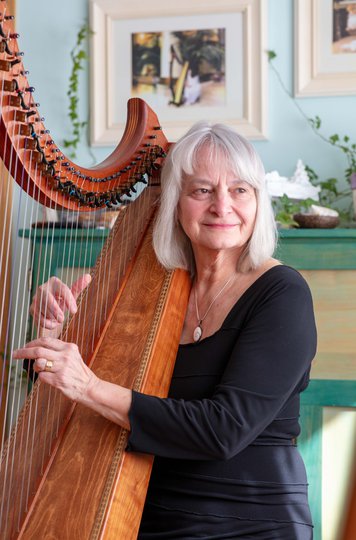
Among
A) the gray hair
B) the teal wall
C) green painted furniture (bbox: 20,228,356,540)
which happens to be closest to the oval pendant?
the gray hair

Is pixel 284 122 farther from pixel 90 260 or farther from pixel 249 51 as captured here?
pixel 90 260

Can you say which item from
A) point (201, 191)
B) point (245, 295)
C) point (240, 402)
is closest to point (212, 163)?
point (201, 191)

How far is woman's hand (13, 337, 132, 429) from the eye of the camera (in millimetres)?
1371

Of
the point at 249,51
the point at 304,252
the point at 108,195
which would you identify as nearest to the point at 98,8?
the point at 249,51

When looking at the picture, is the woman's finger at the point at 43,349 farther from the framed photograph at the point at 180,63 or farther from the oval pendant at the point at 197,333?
the framed photograph at the point at 180,63

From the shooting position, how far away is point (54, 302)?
5.70ft

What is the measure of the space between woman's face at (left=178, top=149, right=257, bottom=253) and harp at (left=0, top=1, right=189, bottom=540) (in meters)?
0.14

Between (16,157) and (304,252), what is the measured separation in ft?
4.29

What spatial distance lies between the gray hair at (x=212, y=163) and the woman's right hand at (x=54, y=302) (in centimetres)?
21

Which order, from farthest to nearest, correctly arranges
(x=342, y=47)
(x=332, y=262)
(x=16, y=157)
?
(x=342, y=47)
(x=332, y=262)
(x=16, y=157)

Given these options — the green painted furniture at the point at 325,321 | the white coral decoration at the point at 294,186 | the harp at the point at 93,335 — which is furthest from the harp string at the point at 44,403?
the white coral decoration at the point at 294,186

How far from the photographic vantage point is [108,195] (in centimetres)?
167

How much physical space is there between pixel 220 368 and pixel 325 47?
1565 millimetres

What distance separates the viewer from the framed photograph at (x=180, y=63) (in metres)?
2.83
